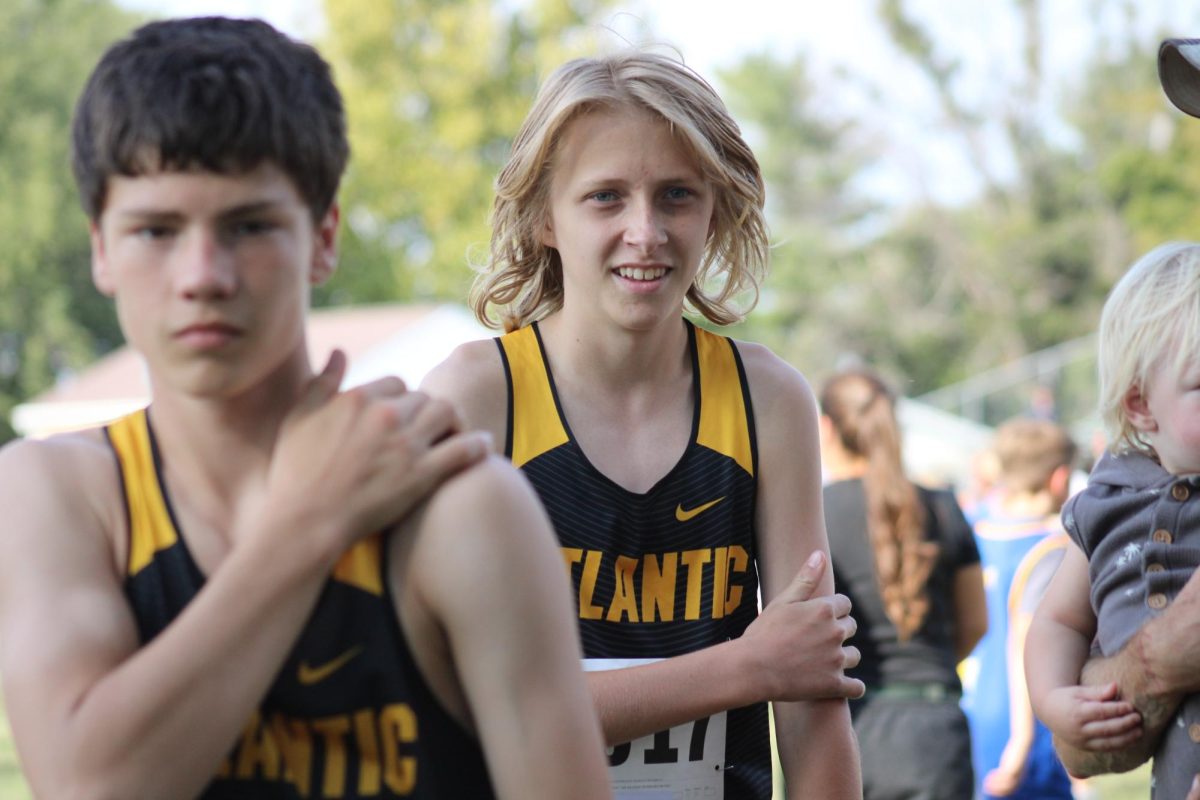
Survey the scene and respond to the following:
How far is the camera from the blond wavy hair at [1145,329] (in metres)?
2.53

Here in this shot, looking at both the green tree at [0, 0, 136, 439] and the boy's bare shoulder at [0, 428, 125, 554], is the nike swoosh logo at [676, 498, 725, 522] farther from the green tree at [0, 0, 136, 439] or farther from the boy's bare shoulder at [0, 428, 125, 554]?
the green tree at [0, 0, 136, 439]

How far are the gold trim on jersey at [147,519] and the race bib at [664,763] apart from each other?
104cm

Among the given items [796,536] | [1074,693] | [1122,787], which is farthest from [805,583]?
[1122,787]

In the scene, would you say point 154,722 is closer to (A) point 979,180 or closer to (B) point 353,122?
(B) point 353,122

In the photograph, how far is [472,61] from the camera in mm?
24000

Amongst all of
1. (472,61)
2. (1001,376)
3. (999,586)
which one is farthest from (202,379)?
(1001,376)

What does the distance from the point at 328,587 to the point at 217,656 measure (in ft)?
0.53

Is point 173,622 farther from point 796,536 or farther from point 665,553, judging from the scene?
point 796,536

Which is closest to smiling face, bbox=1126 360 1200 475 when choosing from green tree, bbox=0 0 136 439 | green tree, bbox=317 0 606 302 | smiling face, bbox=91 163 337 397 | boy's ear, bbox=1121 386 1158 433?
boy's ear, bbox=1121 386 1158 433

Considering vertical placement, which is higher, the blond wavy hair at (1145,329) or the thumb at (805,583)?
the blond wavy hair at (1145,329)

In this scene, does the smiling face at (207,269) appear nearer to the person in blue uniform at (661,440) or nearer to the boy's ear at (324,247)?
the boy's ear at (324,247)

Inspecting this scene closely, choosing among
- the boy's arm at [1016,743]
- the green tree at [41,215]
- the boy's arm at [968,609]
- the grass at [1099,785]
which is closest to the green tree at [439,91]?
the grass at [1099,785]

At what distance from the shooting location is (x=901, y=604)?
5.30 m

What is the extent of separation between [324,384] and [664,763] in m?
1.25
